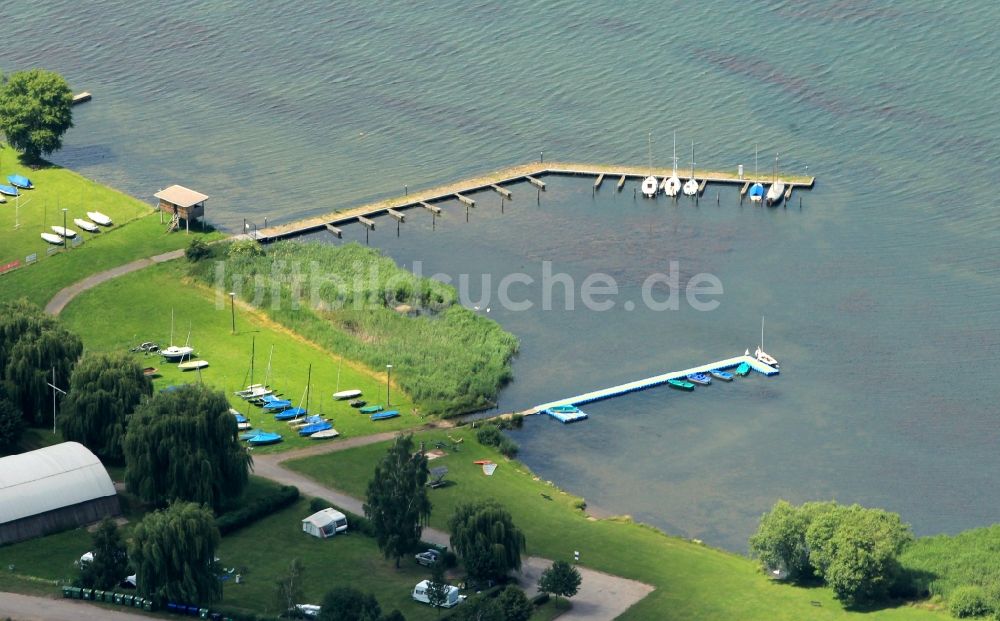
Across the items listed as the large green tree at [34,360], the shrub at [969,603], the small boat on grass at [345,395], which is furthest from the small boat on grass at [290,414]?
the shrub at [969,603]

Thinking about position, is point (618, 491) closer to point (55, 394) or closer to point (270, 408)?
point (270, 408)

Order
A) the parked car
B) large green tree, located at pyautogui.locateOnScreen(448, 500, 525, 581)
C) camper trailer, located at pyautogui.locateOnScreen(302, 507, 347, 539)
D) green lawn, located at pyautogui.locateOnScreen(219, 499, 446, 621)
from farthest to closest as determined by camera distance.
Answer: camper trailer, located at pyautogui.locateOnScreen(302, 507, 347, 539)
the parked car
large green tree, located at pyautogui.locateOnScreen(448, 500, 525, 581)
green lawn, located at pyautogui.locateOnScreen(219, 499, 446, 621)

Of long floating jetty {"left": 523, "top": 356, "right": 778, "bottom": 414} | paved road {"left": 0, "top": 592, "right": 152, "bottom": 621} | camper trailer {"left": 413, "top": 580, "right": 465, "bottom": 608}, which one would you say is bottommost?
paved road {"left": 0, "top": 592, "right": 152, "bottom": 621}

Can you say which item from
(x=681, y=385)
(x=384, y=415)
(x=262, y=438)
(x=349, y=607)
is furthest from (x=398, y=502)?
(x=681, y=385)

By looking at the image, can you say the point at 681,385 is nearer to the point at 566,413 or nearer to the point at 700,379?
the point at 700,379

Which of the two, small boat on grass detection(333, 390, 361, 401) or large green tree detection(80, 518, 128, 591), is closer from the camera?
large green tree detection(80, 518, 128, 591)

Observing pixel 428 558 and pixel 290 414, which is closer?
pixel 428 558

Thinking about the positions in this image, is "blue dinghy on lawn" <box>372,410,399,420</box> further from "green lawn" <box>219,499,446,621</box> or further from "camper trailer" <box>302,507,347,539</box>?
"camper trailer" <box>302,507,347,539</box>

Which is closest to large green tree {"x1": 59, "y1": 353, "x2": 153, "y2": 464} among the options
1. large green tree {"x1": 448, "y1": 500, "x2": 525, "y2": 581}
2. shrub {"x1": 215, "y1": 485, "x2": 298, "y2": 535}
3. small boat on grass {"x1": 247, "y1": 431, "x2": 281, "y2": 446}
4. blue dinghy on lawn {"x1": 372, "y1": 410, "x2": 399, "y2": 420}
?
small boat on grass {"x1": 247, "y1": 431, "x2": 281, "y2": 446}
